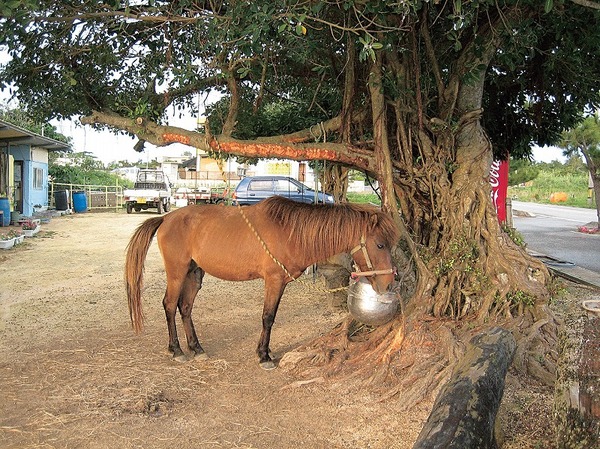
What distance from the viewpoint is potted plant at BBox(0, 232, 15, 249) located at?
12.6 m

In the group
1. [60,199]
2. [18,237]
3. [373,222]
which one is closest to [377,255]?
[373,222]

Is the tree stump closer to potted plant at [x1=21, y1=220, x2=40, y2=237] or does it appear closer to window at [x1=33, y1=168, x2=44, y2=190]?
potted plant at [x1=21, y1=220, x2=40, y2=237]

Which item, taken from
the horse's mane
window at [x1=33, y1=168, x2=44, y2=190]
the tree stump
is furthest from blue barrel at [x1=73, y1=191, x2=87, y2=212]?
the tree stump

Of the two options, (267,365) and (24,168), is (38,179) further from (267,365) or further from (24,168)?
(267,365)

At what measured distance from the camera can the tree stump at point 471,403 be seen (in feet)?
7.63

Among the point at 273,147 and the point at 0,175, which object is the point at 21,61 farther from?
the point at 0,175

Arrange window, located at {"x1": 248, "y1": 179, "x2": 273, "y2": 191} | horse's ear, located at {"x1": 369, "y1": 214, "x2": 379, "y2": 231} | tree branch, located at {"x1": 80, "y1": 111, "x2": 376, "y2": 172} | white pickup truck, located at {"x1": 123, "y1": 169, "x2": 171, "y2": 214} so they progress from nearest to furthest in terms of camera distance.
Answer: horse's ear, located at {"x1": 369, "y1": 214, "x2": 379, "y2": 231}
tree branch, located at {"x1": 80, "y1": 111, "x2": 376, "y2": 172}
window, located at {"x1": 248, "y1": 179, "x2": 273, "y2": 191}
white pickup truck, located at {"x1": 123, "y1": 169, "x2": 171, "y2": 214}

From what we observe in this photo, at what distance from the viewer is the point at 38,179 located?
71.9 feet

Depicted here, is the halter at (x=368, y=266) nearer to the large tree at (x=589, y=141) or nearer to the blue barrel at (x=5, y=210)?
the blue barrel at (x=5, y=210)

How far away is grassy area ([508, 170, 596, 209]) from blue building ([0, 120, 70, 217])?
39655 millimetres

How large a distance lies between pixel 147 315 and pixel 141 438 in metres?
3.64

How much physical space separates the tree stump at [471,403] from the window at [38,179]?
21.6 meters

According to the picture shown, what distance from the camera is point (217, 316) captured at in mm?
7043

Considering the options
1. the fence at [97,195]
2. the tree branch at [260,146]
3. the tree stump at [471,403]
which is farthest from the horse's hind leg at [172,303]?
the fence at [97,195]
